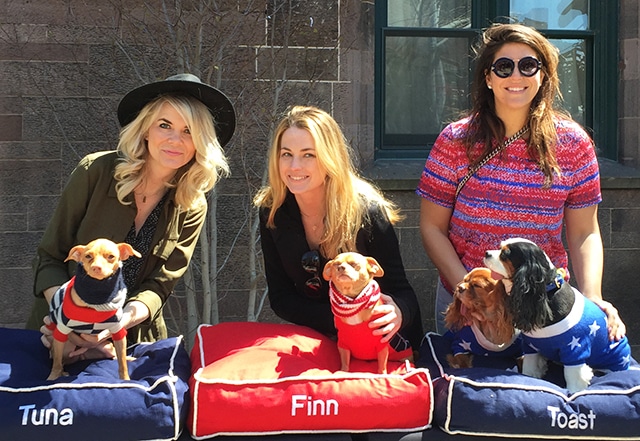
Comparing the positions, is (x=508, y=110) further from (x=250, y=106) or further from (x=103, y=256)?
(x=250, y=106)

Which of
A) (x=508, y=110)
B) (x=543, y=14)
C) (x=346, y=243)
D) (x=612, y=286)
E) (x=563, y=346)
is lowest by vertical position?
(x=612, y=286)

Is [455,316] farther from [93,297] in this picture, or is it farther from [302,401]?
[93,297]

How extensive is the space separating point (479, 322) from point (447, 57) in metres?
3.60

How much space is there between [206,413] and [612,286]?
4.20 meters

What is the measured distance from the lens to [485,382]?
2.76 metres

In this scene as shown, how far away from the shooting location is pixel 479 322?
9.62ft

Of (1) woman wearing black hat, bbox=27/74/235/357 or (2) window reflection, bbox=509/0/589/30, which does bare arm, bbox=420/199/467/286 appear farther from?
(2) window reflection, bbox=509/0/589/30

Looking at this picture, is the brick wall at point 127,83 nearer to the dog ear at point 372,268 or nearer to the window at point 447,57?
the window at point 447,57

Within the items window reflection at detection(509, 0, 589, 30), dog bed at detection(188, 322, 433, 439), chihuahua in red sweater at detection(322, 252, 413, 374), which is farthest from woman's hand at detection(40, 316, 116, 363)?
window reflection at detection(509, 0, 589, 30)

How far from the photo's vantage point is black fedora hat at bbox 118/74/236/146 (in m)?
3.30

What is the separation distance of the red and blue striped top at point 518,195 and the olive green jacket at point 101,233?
130 cm

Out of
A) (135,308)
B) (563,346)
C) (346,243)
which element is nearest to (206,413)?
(135,308)

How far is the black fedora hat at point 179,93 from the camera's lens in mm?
3299

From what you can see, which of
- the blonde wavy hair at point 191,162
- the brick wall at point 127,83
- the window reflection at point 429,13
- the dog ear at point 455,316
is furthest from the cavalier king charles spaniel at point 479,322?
the window reflection at point 429,13
